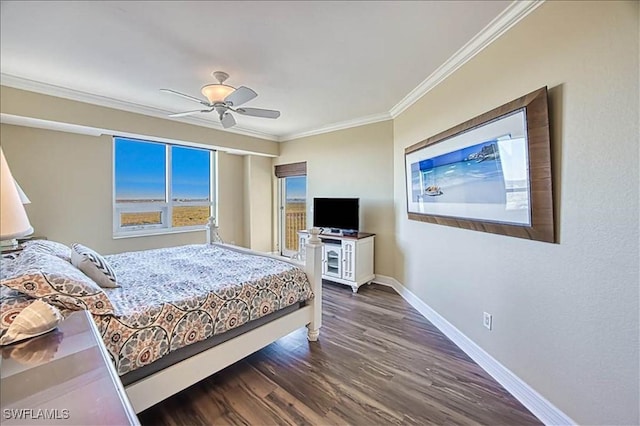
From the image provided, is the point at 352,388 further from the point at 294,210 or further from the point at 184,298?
the point at 294,210

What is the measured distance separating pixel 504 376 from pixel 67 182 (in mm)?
4795

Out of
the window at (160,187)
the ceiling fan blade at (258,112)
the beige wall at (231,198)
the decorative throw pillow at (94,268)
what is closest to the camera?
the decorative throw pillow at (94,268)

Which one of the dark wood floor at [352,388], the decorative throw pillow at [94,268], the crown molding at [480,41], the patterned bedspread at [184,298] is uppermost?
the crown molding at [480,41]

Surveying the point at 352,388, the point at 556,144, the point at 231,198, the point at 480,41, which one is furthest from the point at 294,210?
the point at 556,144

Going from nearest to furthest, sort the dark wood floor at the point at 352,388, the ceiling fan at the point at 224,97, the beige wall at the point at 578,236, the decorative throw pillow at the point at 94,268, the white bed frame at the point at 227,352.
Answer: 1. the beige wall at the point at 578,236
2. the white bed frame at the point at 227,352
3. the dark wood floor at the point at 352,388
4. the decorative throw pillow at the point at 94,268
5. the ceiling fan at the point at 224,97

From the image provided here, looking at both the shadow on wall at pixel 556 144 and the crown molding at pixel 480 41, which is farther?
the crown molding at pixel 480 41

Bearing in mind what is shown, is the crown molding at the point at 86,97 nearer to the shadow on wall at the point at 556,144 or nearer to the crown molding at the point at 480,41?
the crown molding at the point at 480,41

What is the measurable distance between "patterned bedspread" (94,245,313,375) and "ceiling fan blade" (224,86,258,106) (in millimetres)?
1469

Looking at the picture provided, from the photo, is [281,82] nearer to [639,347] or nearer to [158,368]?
[158,368]

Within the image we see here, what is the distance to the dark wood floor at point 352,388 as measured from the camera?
1672 millimetres

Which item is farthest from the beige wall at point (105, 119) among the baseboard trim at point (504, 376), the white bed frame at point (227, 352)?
the baseboard trim at point (504, 376)

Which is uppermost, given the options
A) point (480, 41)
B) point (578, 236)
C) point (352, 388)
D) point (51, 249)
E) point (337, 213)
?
point (480, 41)

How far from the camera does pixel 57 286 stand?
54.4 inches

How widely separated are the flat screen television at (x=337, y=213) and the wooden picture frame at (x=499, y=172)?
1437 mm
